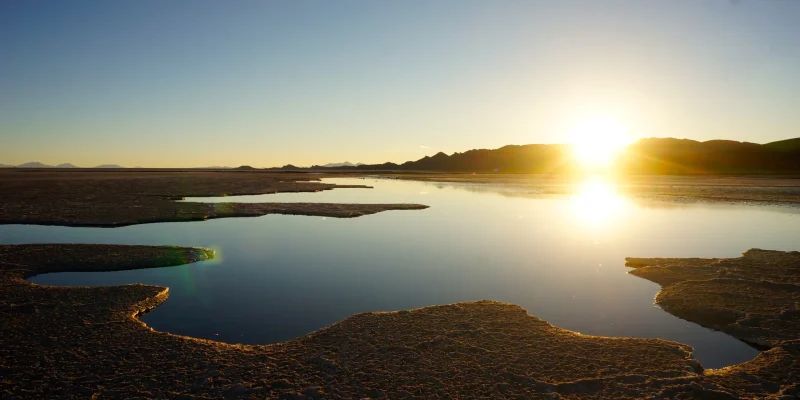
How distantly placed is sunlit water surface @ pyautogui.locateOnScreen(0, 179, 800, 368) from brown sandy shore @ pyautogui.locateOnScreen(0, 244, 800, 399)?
829mm

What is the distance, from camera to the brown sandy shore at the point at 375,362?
664cm

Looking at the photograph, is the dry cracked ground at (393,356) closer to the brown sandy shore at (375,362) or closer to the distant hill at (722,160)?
the brown sandy shore at (375,362)

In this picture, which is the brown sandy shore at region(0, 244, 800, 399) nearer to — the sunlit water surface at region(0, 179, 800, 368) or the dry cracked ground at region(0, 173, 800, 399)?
the dry cracked ground at region(0, 173, 800, 399)

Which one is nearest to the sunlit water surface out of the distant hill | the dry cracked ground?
the dry cracked ground

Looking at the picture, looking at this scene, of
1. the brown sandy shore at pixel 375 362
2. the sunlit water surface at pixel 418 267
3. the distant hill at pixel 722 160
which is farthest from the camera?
the distant hill at pixel 722 160

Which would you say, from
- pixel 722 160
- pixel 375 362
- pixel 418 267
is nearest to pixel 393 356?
pixel 375 362

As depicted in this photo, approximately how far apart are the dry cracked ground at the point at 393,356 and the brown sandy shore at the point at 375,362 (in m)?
0.03

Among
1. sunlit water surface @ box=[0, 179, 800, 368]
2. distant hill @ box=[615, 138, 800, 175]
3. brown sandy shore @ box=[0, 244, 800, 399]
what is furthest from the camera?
distant hill @ box=[615, 138, 800, 175]

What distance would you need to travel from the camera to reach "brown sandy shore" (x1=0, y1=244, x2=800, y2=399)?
6.64 metres

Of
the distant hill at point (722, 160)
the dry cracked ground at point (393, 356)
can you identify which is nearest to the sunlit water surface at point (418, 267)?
the dry cracked ground at point (393, 356)

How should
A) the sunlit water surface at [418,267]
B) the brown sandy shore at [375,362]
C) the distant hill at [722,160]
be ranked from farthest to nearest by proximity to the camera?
the distant hill at [722,160] < the sunlit water surface at [418,267] < the brown sandy shore at [375,362]

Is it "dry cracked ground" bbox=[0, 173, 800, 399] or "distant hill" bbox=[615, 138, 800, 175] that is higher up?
"distant hill" bbox=[615, 138, 800, 175]

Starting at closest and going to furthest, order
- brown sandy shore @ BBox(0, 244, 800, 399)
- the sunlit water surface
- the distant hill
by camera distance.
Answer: brown sandy shore @ BBox(0, 244, 800, 399)
the sunlit water surface
the distant hill

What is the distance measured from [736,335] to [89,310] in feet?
47.2
